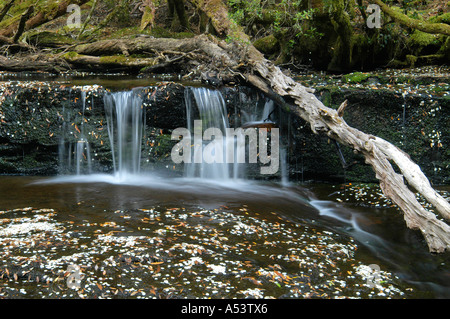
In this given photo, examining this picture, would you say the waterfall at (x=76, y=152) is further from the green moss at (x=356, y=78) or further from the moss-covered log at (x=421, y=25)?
the moss-covered log at (x=421, y=25)

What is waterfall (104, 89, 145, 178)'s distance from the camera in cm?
824

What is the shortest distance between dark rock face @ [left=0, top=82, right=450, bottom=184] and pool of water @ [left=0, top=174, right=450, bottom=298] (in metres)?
0.92

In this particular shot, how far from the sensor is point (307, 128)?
8.16m

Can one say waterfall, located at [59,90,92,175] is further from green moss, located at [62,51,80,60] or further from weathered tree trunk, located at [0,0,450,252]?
green moss, located at [62,51,80,60]

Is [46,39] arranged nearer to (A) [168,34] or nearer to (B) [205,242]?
(A) [168,34]

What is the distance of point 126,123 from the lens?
27.1ft

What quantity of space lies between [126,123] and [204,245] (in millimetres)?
4142

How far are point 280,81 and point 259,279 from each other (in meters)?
4.27

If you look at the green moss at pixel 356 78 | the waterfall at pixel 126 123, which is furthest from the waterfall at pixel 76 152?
the green moss at pixel 356 78

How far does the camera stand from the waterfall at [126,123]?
8.24 m

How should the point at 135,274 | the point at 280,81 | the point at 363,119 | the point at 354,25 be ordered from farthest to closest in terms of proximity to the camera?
the point at 354,25, the point at 363,119, the point at 280,81, the point at 135,274

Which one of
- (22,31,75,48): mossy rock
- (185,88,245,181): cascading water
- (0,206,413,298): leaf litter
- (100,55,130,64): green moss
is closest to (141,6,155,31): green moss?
(22,31,75,48): mossy rock

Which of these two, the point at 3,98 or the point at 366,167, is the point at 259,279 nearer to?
the point at 366,167

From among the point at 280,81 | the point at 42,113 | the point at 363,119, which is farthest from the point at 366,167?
the point at 42,113
